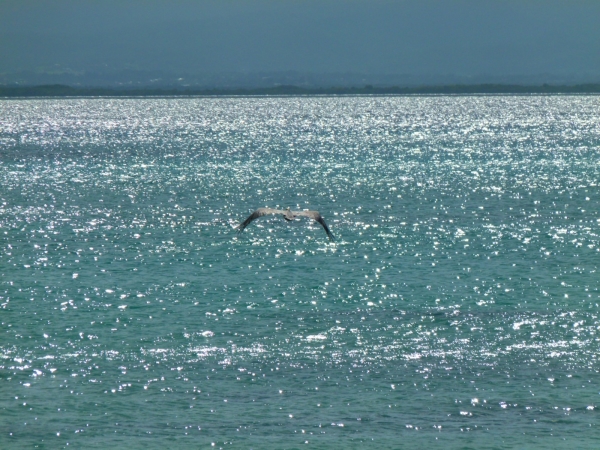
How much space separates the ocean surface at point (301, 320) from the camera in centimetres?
2681

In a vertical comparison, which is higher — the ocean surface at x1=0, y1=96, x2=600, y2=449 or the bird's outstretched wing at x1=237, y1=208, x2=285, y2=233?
the bird's outstretched wing at x1=237, y1=208, x2=285, y2=233

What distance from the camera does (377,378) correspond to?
99.0 ft

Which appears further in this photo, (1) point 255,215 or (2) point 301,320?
(2) point 301,320

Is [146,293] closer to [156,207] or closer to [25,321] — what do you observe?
[25,321]

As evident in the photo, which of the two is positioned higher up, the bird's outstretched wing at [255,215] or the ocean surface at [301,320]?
the bird's outstretched wing at [255,215]

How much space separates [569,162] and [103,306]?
8630cm

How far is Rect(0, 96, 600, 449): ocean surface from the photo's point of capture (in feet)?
88.0

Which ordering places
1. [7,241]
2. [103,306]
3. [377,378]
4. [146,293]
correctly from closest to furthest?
[377,378]
[103,306]
[146,293]
[7,241]

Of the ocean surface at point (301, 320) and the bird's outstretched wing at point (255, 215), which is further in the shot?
the bird's outstretched wing at point (255, 215)

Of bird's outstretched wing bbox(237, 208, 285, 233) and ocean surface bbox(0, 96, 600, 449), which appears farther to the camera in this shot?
bird's outstretched wing bbox(237, 208, 285, 233)

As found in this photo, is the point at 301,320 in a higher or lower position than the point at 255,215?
lower

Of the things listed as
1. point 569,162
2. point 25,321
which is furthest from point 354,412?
point 569,162

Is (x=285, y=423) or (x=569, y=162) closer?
(x=285, y=423)

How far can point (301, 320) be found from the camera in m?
37.2
